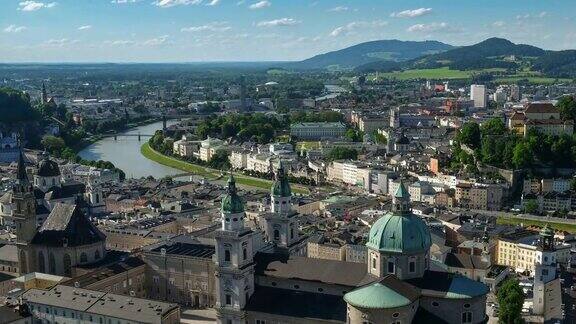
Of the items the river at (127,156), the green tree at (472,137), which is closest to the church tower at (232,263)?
the green tree at (472,137)

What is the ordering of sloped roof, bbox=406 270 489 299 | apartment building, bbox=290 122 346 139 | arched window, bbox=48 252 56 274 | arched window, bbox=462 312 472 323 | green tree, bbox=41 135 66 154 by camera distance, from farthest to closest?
apartment building, bbox=290 122 346 139
green tree, bbox=41 135 66 154
arched window, bbox=48 252 56 274
arched window, bbox=462 312 472 323
sloped roof, bbox=406 270 489 299

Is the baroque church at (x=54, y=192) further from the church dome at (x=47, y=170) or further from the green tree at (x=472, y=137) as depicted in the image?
the green tree at (x=472, y=137)

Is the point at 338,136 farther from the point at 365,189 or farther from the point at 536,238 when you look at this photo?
the point at 536,238

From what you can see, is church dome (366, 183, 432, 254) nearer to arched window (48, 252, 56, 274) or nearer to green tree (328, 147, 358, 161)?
arched window (48, 252, 56, 274)

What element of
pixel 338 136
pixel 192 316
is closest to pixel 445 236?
pixel 192 316

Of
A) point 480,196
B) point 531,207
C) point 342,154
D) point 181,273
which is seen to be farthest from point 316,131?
point 181,273

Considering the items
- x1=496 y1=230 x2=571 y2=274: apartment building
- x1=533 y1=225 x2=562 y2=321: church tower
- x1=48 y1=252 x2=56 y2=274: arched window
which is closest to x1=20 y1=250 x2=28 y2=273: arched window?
x1=48 y1=252 x2=56 y2=274: arched window

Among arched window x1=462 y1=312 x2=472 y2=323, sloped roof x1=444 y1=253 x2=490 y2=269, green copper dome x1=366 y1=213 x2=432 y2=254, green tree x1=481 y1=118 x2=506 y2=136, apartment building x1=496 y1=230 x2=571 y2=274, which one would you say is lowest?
apartment building x1=496 y1=230 x2=571 y2=274
